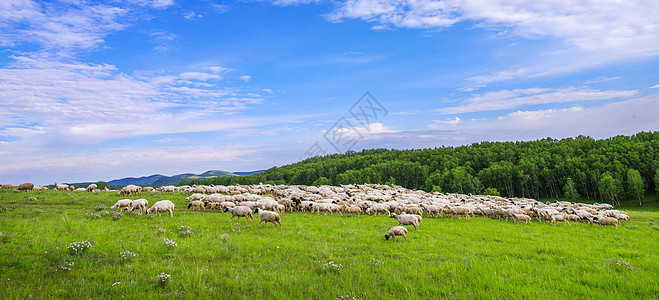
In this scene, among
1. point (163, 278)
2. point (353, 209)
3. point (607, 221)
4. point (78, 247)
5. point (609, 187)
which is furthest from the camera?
point (609, 187)

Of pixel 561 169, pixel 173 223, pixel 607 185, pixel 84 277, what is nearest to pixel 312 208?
pixel 173 223

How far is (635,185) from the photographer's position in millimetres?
71625

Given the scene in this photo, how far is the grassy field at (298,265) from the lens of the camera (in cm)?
810

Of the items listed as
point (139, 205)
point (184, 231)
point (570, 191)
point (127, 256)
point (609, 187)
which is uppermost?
point (139, 205)

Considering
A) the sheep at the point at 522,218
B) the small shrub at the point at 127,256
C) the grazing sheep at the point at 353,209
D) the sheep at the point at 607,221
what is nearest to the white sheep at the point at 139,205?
the small shrub at the point at 127,256

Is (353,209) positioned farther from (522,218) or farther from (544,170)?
(544,170)

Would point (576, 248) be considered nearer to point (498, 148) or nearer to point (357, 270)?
point (357, 270)

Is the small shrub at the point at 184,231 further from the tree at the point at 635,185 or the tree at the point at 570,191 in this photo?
the tree at the point at 635,185

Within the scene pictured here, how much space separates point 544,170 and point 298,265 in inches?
4092

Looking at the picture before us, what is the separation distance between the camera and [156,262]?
394 inches

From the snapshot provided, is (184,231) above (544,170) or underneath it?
above

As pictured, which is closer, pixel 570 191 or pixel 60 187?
pixel 60 187

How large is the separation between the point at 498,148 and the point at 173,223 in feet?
429

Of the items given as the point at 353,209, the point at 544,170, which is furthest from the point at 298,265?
the point at 544,170
